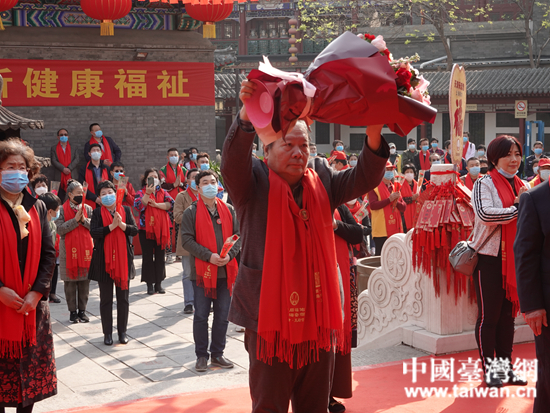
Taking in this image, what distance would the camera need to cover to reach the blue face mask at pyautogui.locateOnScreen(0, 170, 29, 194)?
12.7 ft

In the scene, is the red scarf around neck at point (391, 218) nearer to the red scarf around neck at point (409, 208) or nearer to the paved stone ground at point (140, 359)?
the red scarf around neck at point (409, 208)

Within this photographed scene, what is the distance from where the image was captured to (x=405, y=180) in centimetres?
1055

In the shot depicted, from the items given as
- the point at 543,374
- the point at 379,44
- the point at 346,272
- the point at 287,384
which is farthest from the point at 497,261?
the point at 379,44

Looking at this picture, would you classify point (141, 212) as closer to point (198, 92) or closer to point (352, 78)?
point (198, 92)

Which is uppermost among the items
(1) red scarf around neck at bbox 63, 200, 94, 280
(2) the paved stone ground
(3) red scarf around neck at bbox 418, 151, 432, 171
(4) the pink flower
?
(4) the pink flower

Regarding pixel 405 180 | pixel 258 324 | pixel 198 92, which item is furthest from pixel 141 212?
pixel 258 324

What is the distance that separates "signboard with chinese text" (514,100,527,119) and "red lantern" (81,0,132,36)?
52.7 feet

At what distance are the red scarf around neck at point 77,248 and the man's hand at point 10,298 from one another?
3739 mm

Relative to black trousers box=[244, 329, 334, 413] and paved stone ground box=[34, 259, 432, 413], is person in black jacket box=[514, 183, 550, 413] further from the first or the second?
paved stone ground box=[34, 259, 432, 413]

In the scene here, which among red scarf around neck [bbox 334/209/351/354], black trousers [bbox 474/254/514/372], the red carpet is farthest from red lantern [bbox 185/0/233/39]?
the red carpet

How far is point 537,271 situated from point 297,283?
1242 mm

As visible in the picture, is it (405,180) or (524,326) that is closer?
(524,326)

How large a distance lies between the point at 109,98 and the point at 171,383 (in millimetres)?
9361

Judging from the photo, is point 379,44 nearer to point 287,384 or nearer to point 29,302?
point 287,384
